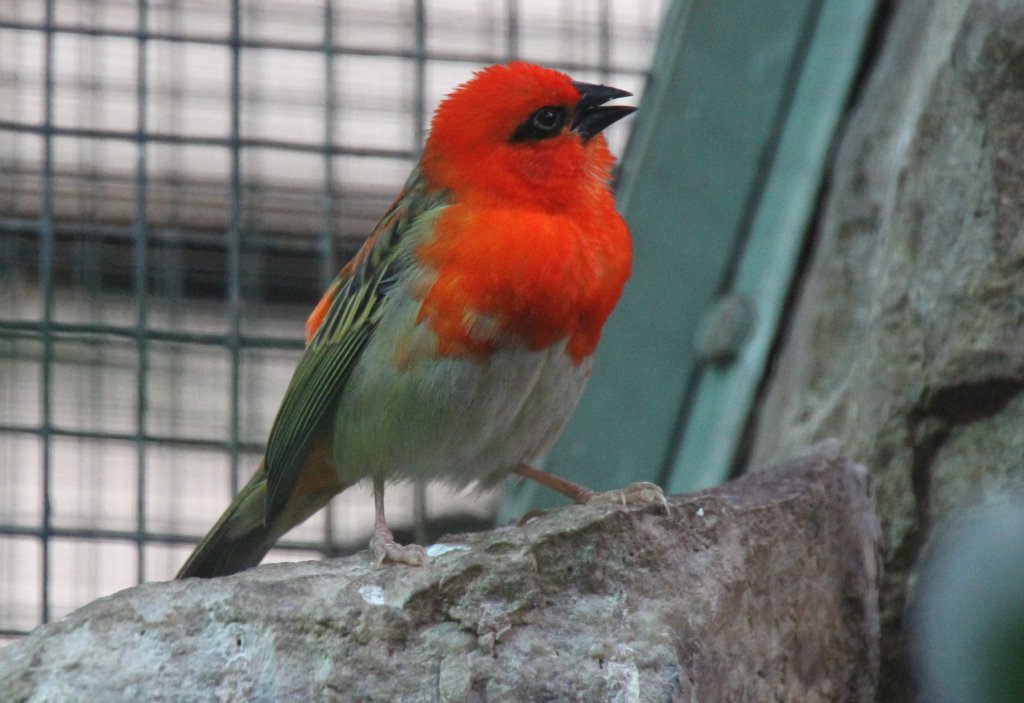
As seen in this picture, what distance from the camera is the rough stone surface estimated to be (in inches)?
106

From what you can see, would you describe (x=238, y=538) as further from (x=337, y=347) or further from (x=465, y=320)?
(x=465, y=320)

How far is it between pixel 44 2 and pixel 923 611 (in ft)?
11.7

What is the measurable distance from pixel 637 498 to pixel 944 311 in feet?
3.42

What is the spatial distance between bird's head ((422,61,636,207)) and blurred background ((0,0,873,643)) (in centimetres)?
107

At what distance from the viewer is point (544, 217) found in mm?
3648

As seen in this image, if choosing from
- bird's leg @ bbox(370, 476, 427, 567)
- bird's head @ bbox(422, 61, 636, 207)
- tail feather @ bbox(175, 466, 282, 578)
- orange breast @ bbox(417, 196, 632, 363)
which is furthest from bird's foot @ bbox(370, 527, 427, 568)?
bird's head @ bbox(422, 61, 636, 207)

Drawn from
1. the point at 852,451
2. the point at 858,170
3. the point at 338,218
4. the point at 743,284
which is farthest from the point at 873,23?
the point at 338,218

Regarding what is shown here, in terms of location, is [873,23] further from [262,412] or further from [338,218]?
[262,412]

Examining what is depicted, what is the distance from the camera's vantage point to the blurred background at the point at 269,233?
5.01m

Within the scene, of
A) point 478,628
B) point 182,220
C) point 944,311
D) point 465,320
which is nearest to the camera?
point 478,628

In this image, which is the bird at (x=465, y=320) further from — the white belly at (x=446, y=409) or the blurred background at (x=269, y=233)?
the blurred background at (x=269, y=233)

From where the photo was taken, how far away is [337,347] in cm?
383

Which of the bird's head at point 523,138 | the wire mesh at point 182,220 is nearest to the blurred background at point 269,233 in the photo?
the wire mesh at point 182,220

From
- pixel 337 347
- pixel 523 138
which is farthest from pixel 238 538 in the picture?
pixel 523 138
